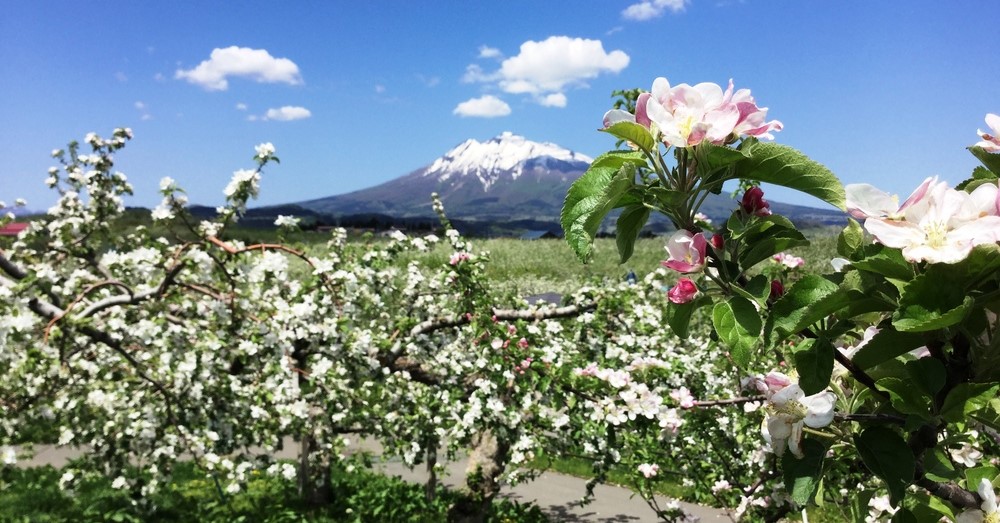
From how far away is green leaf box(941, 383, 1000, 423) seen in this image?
82cm

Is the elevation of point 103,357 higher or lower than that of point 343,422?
higher

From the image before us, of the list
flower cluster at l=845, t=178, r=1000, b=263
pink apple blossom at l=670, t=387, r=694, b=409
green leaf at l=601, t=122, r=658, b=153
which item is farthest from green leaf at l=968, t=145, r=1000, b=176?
pink apple blossom at l=670, t=387, r=694, b=409

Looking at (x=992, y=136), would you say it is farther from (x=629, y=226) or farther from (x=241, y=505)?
(x=241, y=505)

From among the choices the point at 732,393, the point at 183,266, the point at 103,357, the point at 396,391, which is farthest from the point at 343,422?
the point at 732,393

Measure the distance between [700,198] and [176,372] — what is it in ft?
13.5

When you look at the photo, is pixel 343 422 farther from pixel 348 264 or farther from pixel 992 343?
pixel 992 343

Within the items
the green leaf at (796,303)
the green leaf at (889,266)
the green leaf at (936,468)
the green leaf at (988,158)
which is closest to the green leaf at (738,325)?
the green leaf at (796,303)

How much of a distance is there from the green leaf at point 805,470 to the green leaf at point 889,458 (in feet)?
0.20

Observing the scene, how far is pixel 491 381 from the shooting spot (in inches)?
161

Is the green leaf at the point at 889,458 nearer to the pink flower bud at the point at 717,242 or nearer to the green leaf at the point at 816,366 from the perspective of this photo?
the green leaf at the point at 816,366

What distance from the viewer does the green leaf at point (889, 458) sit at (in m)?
0.88

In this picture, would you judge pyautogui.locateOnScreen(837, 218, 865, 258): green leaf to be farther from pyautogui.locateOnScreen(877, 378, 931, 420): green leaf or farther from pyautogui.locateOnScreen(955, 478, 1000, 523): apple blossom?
pyautogui.locateOnScreen(955, 478, 1000, 523): apple blossom

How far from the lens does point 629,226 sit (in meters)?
0.98

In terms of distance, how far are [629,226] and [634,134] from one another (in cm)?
15
